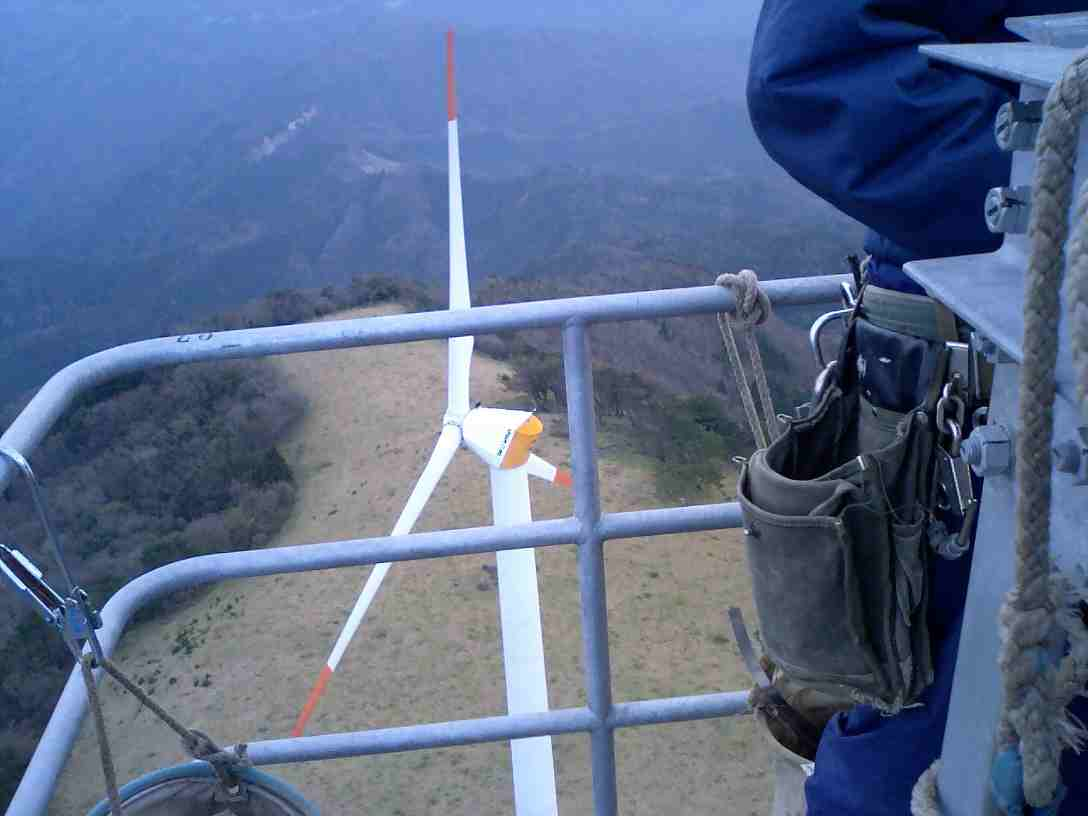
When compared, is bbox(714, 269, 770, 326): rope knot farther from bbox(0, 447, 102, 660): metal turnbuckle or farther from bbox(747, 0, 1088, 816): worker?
bbox(0, 447, 102, 660): metal turnbuckle

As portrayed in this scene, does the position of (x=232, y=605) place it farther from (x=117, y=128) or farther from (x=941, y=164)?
(x=117, y=128)

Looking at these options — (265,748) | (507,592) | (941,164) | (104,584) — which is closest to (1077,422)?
(941,164)

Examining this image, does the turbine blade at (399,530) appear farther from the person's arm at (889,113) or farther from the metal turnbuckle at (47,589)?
the person's arm at (889,113)

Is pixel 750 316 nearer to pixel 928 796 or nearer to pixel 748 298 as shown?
pixel 748 298

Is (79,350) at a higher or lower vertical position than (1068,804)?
lower

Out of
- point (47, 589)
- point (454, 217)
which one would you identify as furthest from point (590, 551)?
point (454, 217)

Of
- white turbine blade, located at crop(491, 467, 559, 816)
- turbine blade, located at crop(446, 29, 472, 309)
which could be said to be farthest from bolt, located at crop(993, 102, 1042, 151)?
turbine blade, located at crop(446, 29, 472, 309)

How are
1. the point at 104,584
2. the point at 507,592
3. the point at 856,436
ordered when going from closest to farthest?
the point at 856,436 < the point at 507,592 < the point at 104,584
